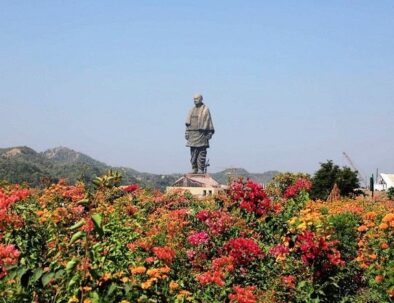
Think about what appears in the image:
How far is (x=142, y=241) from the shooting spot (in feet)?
23.9

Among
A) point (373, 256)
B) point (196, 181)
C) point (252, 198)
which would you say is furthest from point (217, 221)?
point (196, 181)

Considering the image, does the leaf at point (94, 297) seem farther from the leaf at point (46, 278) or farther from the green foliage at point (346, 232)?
the green foliage at point (346, 232)

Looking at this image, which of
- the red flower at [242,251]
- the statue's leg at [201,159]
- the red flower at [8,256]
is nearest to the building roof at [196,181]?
the statue's leg at [201,159]

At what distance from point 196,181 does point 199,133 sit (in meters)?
4.73

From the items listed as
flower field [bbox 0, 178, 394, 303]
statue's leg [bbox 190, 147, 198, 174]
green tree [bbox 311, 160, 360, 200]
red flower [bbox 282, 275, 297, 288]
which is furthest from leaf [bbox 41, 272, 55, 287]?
statue's leg [bbox 190, 147, 198, 174]

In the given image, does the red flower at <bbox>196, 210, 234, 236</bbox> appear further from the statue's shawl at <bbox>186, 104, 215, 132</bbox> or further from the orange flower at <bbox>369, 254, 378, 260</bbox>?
the statue's shawl at <bbox>186, 104, 215, 132</bbox>

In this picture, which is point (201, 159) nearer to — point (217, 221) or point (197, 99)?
point (197, 99)

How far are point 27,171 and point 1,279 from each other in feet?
314

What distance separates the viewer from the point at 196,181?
A: 4922 cm

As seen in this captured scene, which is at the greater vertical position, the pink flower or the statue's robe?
the statue's robe

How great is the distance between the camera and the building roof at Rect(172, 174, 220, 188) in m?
48.4

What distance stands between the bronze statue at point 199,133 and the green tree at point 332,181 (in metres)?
24.8

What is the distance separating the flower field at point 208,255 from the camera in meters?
3.87

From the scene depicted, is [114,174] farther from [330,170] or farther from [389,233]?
[330,170]
